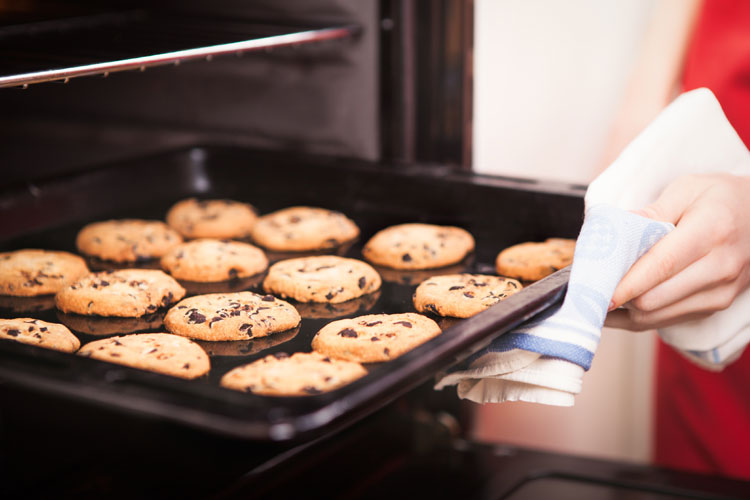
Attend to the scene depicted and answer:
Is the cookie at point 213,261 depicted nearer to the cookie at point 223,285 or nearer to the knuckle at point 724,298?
the cookie at point 223,285

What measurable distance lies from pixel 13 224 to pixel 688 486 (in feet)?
3.93

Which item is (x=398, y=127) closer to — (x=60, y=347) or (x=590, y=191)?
(x=590, y=191)

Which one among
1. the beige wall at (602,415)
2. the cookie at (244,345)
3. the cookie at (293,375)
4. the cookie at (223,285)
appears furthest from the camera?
the beige wall at (602,415)

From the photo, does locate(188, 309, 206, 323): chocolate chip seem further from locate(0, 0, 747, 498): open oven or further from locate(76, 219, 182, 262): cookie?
locate(76, 219, 182, 262): cookie

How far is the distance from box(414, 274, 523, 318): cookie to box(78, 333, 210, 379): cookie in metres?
0.32

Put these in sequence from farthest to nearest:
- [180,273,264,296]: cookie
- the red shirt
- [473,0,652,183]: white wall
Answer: [473,0,652,183]: white wall
the red shirt
[180,273,264,296]: cookie

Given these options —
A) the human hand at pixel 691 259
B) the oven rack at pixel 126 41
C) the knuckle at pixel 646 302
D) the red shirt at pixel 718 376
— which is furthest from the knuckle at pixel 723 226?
the oven rack at pixel 126 41

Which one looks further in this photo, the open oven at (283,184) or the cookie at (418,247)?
the cookie at (418,247)

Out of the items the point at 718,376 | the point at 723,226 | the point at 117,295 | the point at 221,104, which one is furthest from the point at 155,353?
the point at 718,376

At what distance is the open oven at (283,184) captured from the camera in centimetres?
110

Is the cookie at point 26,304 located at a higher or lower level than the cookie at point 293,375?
lower

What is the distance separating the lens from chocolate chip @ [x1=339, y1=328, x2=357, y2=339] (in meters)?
0.97

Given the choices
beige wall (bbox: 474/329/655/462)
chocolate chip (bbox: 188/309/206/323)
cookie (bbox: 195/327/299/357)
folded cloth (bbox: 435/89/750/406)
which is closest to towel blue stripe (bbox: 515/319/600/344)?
folded cloth (bbox: 435/89/750/406)

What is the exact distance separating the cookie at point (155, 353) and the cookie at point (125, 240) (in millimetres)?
388
